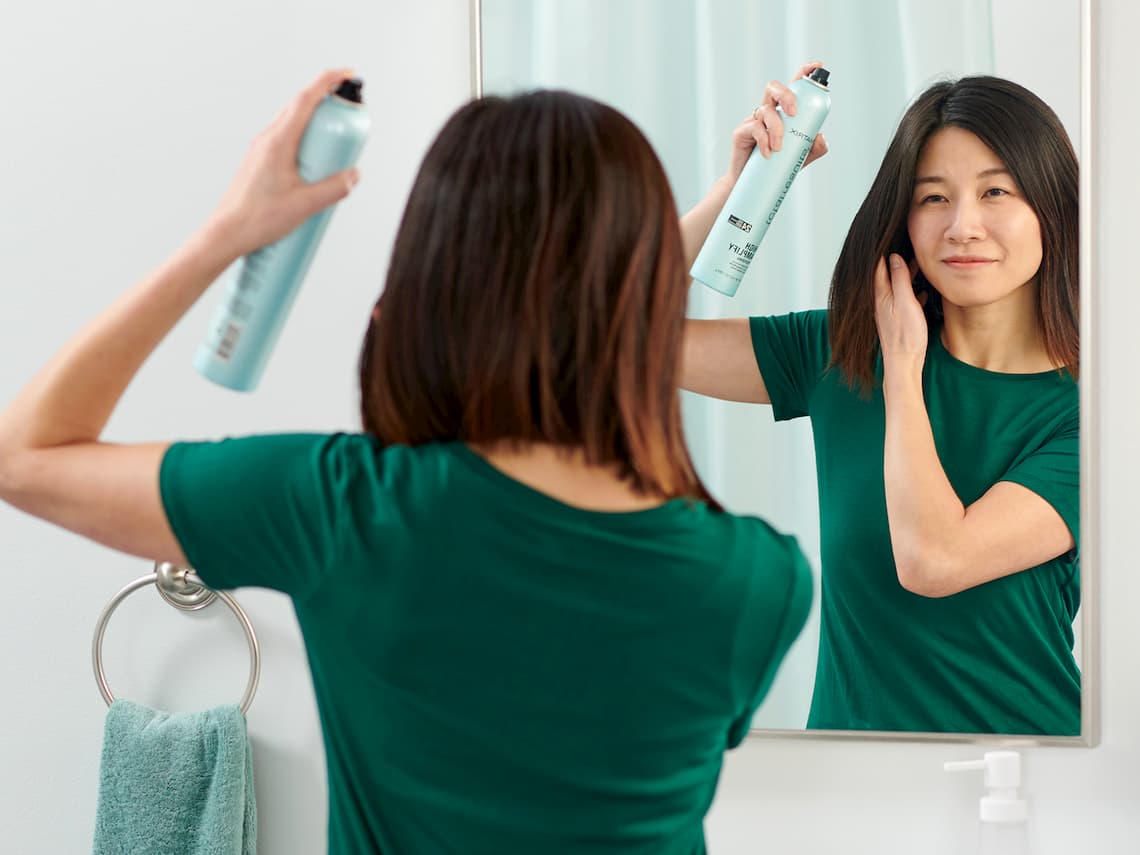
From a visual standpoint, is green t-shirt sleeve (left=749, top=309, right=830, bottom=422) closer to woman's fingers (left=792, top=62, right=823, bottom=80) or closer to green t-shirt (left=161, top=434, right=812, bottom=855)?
woman's fingers (left=792, top=62, right=823, bottom=80)

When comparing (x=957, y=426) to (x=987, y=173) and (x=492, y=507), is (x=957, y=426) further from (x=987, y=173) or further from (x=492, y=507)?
(x=492, y=507)

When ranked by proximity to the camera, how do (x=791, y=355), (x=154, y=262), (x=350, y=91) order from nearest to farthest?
(x=350, y=91) < (x=791, y=355) < (x=154, y=262)

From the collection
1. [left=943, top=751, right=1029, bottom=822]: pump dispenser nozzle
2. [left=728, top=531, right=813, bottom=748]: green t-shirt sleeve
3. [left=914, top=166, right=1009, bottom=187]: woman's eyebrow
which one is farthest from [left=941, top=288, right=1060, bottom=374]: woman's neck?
[left=728, top=531, right=813, bottom=748]: green t-shirt sleeve

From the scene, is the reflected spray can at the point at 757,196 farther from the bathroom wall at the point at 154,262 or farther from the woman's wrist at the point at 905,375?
the bathroom wall at the point at 154,262

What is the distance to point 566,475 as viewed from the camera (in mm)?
655

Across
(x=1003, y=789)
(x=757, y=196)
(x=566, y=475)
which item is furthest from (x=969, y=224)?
(x=566, y=475)

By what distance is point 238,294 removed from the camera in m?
0.77

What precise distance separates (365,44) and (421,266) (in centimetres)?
74

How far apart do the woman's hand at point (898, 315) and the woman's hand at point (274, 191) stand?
2.08 feet

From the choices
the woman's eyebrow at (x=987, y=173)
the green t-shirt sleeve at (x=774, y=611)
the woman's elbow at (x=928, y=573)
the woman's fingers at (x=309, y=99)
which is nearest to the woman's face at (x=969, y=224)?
the woman's eyebrow at (x=987, y=173)

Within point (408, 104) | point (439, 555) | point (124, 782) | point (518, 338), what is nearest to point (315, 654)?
point (439, 555)

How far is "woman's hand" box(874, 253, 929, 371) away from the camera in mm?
1149

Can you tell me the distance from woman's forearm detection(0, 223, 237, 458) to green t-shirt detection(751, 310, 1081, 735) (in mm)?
684

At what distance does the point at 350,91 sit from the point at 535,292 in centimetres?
20
